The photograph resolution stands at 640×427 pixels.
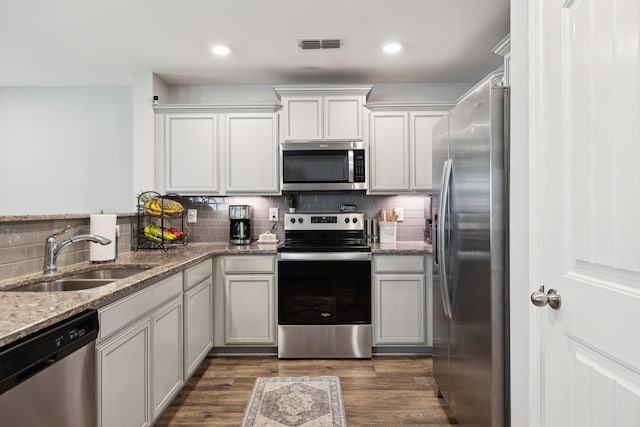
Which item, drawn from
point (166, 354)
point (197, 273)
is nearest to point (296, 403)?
point (166, 354)

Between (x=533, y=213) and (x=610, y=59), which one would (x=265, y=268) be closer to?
(x=533, y=213)

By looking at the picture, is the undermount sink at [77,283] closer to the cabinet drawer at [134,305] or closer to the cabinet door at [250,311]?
the cabinet drawer at [134,305]

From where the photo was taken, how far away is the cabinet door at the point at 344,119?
3348 mm

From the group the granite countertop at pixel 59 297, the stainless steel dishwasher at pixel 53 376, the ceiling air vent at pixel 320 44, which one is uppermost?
the ceiling air vent at pixel 320 44

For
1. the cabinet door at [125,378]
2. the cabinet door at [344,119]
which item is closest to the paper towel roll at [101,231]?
the cabinet door at [125,378]

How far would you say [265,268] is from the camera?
309 cm

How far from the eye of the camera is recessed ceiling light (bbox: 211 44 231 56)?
2913 mm

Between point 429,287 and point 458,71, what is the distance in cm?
193

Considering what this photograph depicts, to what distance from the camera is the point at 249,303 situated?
3090mm

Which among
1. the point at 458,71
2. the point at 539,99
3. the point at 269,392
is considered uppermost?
the point at 458,71

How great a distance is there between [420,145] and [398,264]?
1083 mm

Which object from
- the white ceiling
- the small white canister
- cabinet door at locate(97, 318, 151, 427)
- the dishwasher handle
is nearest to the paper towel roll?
cabinet door at locate(97, 318, 151, 427)

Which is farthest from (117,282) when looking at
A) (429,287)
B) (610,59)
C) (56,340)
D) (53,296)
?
(429,287)

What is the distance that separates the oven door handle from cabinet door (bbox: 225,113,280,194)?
2.22ft
